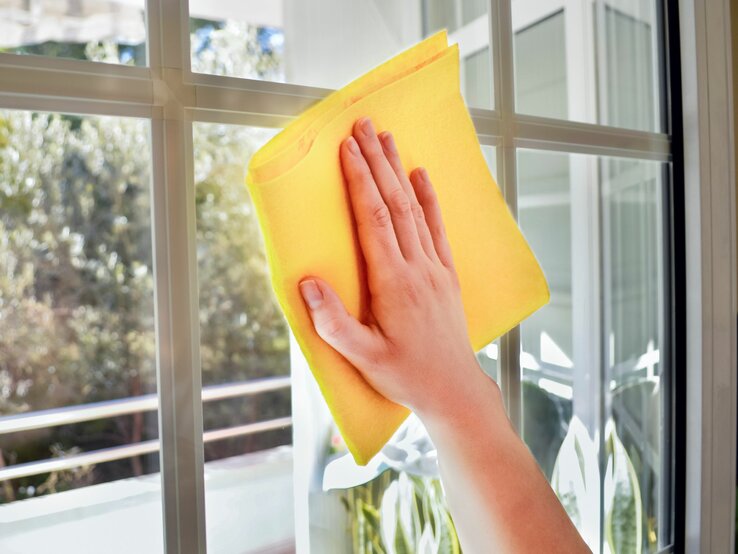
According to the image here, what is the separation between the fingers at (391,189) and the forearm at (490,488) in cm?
16

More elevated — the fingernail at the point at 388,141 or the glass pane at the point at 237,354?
the fingernail at the point at 388,141

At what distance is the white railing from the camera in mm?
452

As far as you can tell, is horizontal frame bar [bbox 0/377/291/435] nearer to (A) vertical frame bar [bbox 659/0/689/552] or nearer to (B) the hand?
(B) the hand

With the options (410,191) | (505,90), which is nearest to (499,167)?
(505,90)

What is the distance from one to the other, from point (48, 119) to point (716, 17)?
0.96 meters

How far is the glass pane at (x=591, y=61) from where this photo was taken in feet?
2.55

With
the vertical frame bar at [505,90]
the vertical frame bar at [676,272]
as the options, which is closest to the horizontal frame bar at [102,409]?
the vertical frame bar at [505,90]

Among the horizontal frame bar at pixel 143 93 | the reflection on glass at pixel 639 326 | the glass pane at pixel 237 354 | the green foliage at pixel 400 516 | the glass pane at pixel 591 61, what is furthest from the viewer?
the reflection on glass at pixel 639 326

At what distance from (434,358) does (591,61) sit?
59cm

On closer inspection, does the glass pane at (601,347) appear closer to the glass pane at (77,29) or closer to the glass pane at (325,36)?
the glass pane at (325,36)

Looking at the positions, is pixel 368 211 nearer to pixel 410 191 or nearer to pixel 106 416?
pixel 410 191

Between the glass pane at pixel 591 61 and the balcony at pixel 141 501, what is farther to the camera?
the glass pane at pixel 591 61

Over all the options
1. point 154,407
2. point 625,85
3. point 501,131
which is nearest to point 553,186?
point 501,131

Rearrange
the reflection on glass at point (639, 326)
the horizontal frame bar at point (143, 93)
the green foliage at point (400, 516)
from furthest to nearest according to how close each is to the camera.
Result: the reflection on glass at point (639, 326) < the green foliage at point (400, 516) < the horizontal frame bar at point (143, 93)
